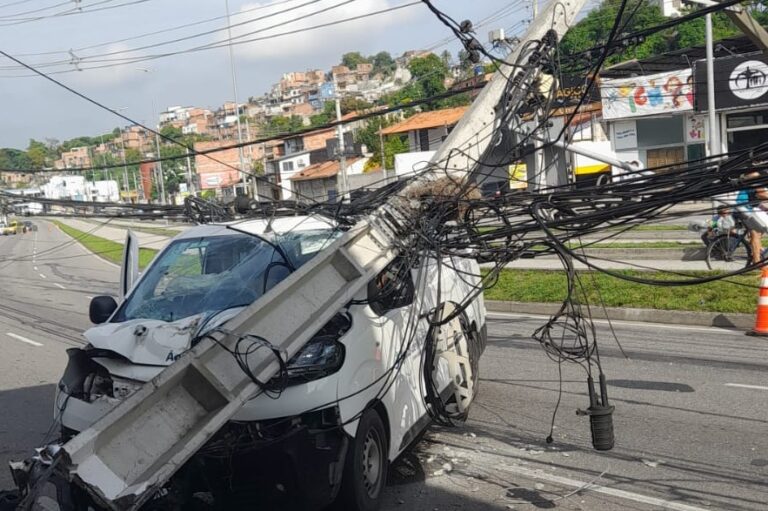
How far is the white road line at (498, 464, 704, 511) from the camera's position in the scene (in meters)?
5.52

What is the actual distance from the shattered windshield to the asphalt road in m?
1.89

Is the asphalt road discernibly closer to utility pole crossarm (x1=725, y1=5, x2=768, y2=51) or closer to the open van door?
the open van door

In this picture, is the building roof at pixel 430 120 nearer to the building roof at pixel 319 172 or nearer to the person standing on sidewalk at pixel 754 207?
the building roof at pixel 319 172

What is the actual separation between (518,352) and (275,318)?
6.44 meters

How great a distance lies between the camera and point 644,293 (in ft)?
44.2

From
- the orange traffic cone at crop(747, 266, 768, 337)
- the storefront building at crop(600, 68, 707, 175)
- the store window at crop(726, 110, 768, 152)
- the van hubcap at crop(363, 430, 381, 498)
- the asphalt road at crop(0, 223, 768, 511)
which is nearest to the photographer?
the van hubcap at crop(363, 430, 381, 498)

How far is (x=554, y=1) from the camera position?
24.9ft

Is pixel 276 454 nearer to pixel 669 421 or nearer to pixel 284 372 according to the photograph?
pixel 284 372

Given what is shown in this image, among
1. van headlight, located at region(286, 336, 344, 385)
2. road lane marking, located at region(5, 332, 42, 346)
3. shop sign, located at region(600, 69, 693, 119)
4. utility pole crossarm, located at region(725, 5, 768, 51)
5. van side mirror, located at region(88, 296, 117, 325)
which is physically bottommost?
road lane marking, located at region(5, 332, 42, 346)

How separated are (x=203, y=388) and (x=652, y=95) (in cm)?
3165

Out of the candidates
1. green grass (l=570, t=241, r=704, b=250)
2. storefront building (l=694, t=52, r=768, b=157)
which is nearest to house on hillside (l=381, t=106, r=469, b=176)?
storefront building (l=694, t=52, r=768, b=157)

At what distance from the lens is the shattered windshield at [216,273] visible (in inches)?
242

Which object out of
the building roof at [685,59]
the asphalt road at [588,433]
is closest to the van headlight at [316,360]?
the asphalt road at [588,433]

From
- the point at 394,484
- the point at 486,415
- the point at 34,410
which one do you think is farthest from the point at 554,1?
the point at 34,410
